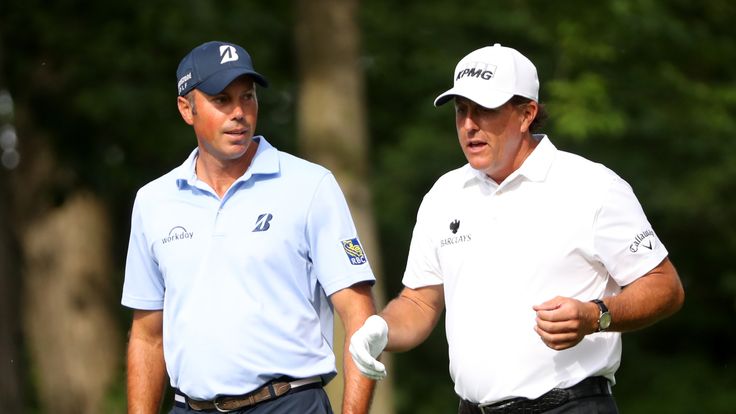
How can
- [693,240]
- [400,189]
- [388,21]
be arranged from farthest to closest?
[693,240], [400,189], [388,21]

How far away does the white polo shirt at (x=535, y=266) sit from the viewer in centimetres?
523

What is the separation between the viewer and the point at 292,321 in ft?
17.9

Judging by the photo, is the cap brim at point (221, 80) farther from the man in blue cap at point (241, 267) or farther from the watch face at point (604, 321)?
the watch face at point (604, 321)

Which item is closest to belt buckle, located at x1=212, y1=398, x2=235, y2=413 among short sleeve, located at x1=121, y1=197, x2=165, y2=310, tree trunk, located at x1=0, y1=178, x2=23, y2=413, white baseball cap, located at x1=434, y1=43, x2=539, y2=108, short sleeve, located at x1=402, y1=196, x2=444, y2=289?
short sleeve, located at x1=121, y1=197, x2=165, y2=310

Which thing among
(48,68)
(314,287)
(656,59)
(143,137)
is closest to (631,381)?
(656,59)

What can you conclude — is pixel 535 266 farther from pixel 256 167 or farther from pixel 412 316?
pixel 256 167

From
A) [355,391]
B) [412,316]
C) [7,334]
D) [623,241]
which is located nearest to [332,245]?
[412,316]

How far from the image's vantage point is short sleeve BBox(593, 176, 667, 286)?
5195 mm

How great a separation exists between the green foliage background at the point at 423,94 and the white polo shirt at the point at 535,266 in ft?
30.4

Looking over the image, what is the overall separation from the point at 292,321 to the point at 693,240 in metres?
16.3

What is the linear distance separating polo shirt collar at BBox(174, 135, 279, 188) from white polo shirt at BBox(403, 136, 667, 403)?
0.74 m

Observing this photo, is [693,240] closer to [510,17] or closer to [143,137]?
[510,17]

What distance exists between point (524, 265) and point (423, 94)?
13598 mm

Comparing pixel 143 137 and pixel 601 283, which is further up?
pixel 601 283
